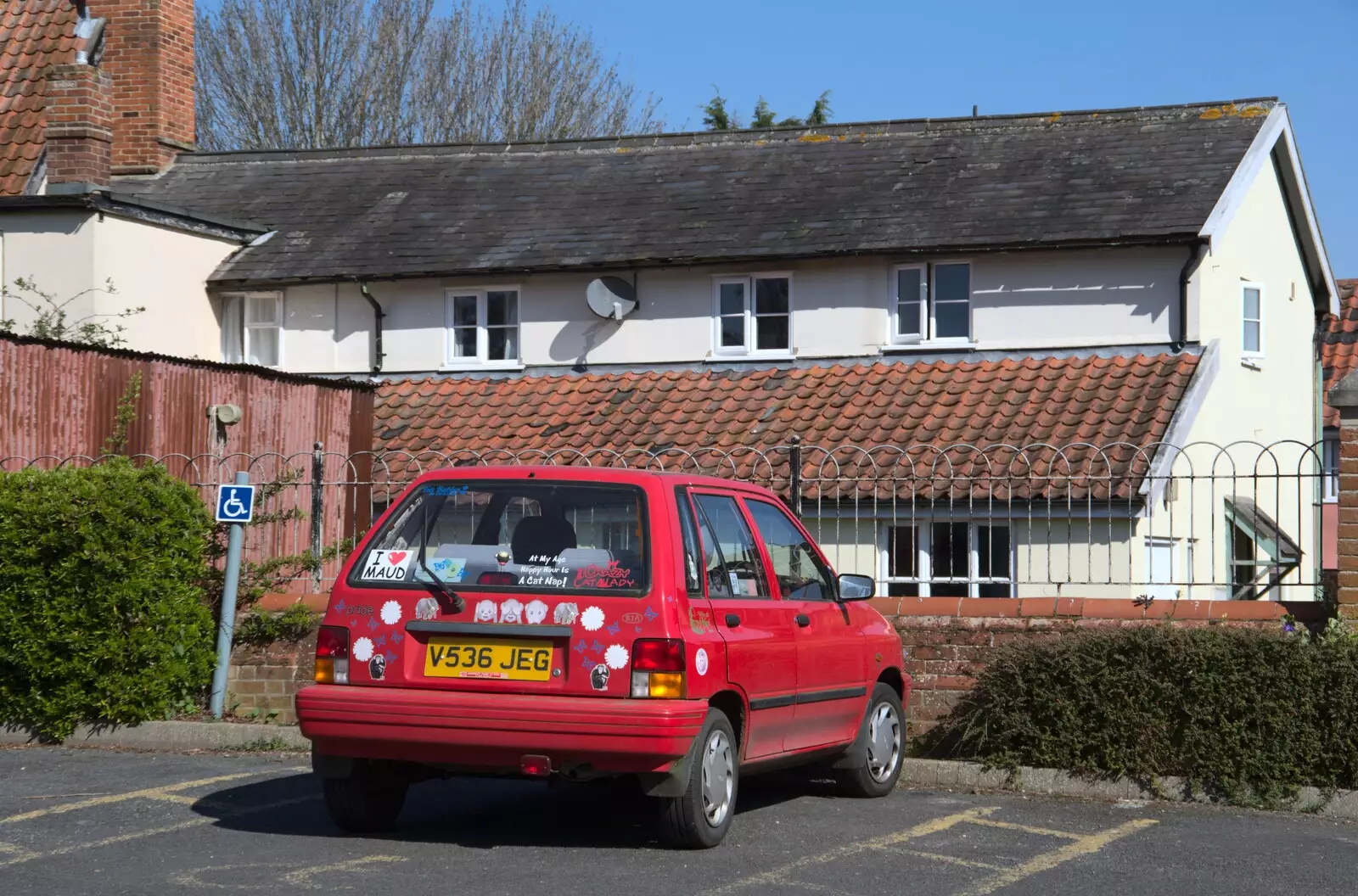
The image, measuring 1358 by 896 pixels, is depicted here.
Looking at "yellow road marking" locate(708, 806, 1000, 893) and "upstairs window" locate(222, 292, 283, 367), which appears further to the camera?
"upstairs window" locate(222, 292, 283, 367)

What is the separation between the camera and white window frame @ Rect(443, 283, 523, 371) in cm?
2197

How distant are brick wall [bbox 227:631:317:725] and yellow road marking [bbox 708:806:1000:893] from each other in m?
4.99

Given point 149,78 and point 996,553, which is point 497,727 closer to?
point 996,553

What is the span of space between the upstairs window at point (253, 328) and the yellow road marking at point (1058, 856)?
16.1 metres

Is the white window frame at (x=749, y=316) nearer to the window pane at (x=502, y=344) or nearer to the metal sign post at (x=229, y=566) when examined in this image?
the window pane at (x=502, y=344)

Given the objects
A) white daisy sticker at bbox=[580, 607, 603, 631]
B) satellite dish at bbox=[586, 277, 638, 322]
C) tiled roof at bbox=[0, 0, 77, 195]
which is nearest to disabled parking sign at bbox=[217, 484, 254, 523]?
white daisy sticker at bbox=[580, 607, 603, 631]

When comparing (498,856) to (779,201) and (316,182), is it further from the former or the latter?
(316,182)

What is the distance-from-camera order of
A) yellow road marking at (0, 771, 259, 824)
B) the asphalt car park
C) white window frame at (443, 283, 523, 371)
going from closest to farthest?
the asphalt car park
yellow road marking at (0, 771, 259, 824)
white window frame at (443, 283, 523, 371)

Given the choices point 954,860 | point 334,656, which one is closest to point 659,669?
point 334,656

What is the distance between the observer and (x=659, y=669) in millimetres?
7254

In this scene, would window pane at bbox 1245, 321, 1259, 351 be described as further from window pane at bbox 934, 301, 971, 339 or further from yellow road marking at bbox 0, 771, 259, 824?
yellow road marking at bbox 0, 771, 259, 824

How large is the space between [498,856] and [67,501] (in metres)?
5.12

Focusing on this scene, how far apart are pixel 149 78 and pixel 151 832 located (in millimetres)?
18642

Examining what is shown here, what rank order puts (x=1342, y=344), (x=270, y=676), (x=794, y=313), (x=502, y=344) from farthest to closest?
(x=1342, y=344) < (x=502, y=344) < (x=794, y=313) < (x=270, y=676)
